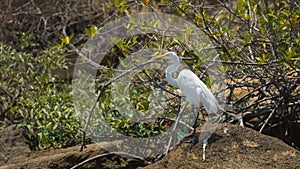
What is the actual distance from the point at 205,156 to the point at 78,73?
3.39 meters

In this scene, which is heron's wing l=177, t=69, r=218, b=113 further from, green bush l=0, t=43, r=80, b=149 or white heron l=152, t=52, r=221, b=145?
green bush l=0, t=43, r=80, b=149

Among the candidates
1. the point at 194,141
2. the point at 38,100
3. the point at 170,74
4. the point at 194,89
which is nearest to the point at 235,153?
the point at 194,141

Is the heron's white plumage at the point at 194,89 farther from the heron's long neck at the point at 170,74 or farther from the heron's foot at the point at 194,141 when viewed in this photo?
the heron's foot at the point at 194,141

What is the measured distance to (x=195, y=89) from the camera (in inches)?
122

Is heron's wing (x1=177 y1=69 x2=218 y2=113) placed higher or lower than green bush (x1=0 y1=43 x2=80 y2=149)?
higher

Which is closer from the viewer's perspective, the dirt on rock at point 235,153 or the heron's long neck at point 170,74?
the dirt on rock at point 235,153

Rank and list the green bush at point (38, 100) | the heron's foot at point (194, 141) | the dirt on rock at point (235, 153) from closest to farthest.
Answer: the dirt on rock at point (235, 153) → the heron's foot at point (194, 141) → the green bush at point (38, 100)

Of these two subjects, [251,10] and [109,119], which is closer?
[251,10]

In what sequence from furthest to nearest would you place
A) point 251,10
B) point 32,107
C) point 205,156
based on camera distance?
point 32,107 < point 251,10 < point 205,156

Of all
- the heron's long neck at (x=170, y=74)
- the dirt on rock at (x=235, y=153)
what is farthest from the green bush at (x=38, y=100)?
the dirt on rock at (x=235, y=153)

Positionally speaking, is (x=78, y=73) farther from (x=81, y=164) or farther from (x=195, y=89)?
(x=195, y=89)

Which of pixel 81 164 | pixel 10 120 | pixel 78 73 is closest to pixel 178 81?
pixel 81 164

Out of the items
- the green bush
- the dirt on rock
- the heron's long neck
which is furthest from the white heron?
the green bush

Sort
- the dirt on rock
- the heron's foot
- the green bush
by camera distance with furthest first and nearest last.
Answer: the green bush < the heron's foot < the dirt on rock
